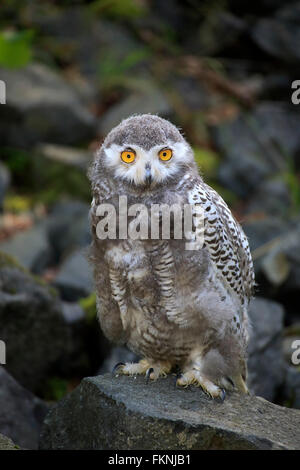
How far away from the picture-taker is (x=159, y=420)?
414cm

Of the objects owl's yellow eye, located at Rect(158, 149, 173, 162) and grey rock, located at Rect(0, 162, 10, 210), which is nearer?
owl's yellow eye, located at Rect(158, 149, 173, 162)

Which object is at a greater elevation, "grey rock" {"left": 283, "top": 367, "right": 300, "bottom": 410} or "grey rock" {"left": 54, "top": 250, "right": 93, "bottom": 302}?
"grey rock" {"left": 54, "top": 250, "right": 93, "bottom": 302}

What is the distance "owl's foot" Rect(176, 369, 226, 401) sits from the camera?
4703mm

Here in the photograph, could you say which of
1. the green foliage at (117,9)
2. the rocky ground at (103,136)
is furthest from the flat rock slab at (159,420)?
the green foliage at (117,9)

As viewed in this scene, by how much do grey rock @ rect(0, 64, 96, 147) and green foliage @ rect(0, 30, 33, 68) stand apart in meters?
0.20

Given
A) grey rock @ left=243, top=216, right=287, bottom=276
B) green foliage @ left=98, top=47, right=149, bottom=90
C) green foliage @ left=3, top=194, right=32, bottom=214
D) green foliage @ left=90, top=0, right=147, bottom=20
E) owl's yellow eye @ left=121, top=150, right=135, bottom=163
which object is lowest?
grey rock @ left=243, top=216, right=287, bottom=276

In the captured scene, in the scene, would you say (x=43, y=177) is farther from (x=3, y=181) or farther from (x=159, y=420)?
(x=159, y=420)

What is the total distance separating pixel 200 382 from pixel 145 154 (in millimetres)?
1733

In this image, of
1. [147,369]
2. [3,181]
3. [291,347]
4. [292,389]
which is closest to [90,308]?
[147,369]

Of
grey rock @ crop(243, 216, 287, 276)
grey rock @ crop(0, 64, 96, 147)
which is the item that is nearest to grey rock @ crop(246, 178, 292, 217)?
grey rock @ crop(243, 216, 287, 276)

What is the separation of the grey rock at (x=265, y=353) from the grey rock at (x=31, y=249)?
332 centimetres

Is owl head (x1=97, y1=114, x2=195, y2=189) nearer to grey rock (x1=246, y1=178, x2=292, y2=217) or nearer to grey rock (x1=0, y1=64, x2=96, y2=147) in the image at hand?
grey rock (x1=246, y1=178, x2=292, y2=217)

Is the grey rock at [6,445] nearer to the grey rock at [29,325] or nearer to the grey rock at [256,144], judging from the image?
the grey rock at [29,325]

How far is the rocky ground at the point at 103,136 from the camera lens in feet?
21.4
